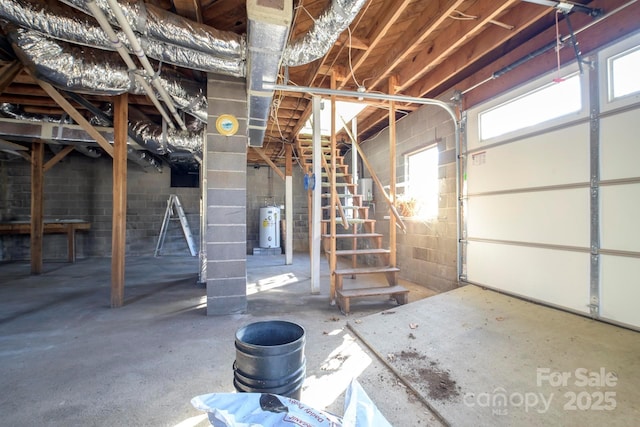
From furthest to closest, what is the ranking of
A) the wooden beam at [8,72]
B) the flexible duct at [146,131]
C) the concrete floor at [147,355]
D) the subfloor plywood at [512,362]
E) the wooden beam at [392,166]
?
the flexible duct at [146,131], the wooden beam at [392,166], the wooden beam at [8,72], the concrete floor at [147,355], the subfloor plywood at [512,362]

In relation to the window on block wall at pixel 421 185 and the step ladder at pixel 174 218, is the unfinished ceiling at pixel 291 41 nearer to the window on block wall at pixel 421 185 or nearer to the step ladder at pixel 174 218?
the window on block wall at pixel 421 185

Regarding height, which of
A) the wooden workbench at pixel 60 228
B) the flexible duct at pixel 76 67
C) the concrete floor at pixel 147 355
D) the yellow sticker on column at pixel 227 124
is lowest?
the concrete floor at pixel 147 355

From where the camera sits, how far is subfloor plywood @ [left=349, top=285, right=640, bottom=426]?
1.53 metres

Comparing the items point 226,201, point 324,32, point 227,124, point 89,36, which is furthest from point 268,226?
point 324,32

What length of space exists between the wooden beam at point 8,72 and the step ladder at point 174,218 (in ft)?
16.2

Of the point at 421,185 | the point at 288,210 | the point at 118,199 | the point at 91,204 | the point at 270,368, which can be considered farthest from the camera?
the point at 91,204

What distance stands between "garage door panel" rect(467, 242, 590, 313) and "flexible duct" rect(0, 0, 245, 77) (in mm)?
3415

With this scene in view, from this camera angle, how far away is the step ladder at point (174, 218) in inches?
295

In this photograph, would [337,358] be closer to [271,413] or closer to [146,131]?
[271,413]

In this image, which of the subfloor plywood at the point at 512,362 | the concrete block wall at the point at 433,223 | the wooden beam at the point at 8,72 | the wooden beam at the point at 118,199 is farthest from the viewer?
the concrete block wall at the point at 433,223

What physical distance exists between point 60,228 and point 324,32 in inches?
302

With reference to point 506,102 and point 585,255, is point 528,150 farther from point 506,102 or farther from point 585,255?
point 585,255

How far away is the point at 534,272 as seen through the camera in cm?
281

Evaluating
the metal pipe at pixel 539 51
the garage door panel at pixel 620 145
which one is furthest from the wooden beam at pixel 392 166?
the garage door panel at pixel 620 145
